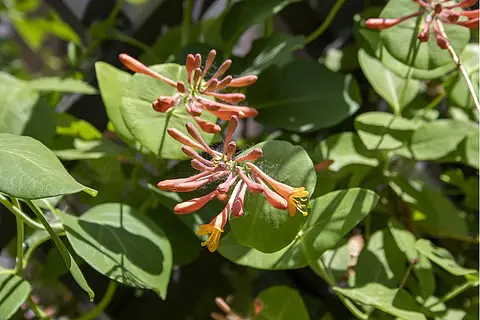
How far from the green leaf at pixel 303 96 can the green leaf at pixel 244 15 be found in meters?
0.05

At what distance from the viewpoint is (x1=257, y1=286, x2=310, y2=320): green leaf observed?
43 centimetres

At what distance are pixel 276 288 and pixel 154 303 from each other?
0.21 metres

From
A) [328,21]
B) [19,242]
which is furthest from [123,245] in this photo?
[328,21]

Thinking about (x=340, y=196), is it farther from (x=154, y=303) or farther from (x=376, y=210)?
(x=154, y=303)

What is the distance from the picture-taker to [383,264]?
1.47 ft

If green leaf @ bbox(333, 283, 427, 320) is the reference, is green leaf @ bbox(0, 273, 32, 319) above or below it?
above

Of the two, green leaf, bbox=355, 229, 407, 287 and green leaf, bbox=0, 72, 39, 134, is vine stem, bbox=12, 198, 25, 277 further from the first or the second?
green leaf, bbox=355, 229, 407, 287

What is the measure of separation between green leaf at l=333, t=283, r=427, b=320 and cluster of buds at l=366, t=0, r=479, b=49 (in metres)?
0.17

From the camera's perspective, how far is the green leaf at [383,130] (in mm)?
448

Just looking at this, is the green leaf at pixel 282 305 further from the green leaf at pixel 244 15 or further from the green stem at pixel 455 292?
the green leaf at pixel 244 15

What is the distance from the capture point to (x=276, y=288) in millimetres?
442

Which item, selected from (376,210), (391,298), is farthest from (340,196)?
(376,210)

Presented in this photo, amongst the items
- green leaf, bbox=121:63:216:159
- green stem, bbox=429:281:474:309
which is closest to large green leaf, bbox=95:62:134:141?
green leaf, bbox=121:63:216:159

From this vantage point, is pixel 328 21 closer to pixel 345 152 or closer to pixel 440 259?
pixel 345 152
